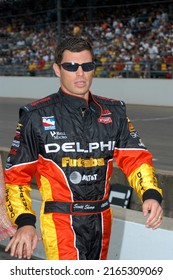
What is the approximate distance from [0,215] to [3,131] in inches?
542

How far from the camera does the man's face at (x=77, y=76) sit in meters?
2.96

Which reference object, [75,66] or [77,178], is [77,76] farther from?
[77,178]

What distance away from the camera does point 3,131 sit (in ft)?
53.1

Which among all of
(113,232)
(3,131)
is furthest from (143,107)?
(113,232)

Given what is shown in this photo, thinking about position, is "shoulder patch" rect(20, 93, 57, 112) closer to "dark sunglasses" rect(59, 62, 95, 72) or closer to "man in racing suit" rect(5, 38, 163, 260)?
"man in racing suit" rect(5, 38, 163, 260)

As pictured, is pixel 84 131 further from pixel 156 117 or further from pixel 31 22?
pixel 31 22

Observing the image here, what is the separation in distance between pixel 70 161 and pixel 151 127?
13819 millimetres

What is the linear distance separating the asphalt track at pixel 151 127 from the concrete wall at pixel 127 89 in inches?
17.4

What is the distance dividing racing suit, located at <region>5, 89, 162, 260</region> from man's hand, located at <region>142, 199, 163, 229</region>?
14 cm

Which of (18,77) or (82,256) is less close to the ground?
(82,256)

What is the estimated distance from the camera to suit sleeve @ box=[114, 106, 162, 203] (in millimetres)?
2949

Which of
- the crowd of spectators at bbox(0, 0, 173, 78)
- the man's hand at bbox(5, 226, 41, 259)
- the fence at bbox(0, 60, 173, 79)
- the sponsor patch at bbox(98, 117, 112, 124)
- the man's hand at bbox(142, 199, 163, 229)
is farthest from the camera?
the crowd of spectators at bbox(0, 0, 173, 78)

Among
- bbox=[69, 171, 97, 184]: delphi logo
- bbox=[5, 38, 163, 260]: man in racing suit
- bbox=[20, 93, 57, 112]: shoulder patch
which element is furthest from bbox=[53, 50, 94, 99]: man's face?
bbox=[69, 171, 97, 184]: delphi logo

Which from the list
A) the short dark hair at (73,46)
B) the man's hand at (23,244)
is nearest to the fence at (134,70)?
the short dark hair at (73,46)
